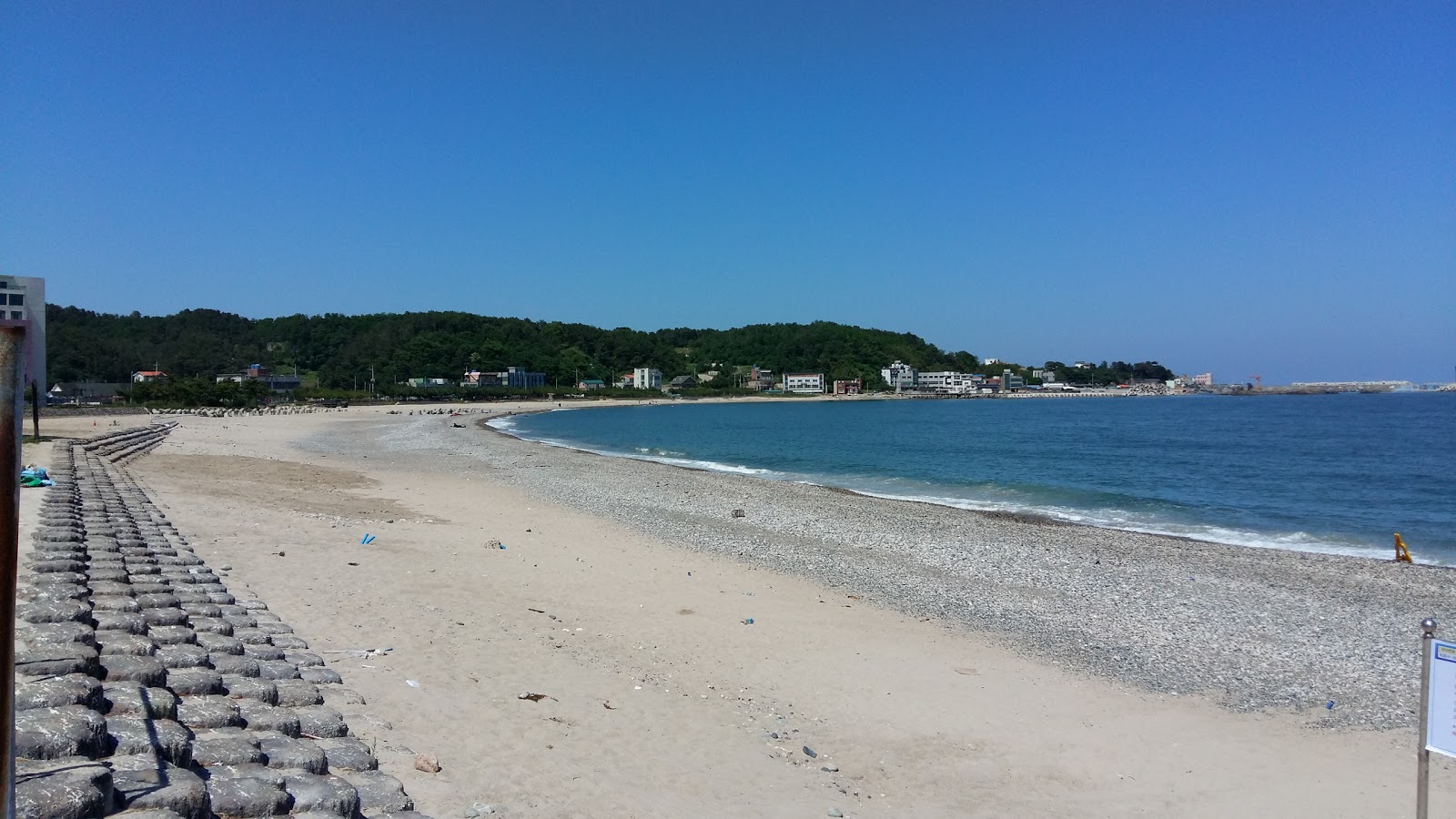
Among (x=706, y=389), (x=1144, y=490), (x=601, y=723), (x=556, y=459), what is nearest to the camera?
(x=601, y=723)

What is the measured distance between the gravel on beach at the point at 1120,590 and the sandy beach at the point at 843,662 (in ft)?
0.21

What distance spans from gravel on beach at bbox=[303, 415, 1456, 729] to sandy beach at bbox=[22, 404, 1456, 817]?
63 millimetres

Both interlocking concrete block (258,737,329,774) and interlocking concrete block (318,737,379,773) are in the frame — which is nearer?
interlocking concrete block (258,737,329,774)

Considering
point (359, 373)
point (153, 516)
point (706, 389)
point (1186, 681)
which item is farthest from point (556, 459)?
point (706, 389)

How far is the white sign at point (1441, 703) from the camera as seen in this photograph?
3.59 meters

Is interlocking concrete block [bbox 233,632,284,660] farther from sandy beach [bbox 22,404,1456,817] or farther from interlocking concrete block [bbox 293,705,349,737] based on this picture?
interlocking concrete block [bbox 293,705,349,737]

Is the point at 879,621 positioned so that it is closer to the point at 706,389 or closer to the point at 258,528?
the point at 258,528

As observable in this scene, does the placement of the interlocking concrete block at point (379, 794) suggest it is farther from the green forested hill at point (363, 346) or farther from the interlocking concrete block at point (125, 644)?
the green forested hill at point (363, 346)

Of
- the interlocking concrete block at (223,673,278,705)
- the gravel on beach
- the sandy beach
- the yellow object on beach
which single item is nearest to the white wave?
the yellow object on beach

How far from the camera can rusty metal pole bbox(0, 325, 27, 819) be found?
1903 mm

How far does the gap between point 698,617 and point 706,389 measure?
16882cm

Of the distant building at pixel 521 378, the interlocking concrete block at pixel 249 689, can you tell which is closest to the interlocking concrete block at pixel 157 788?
the interlocking concrete block at pixel 249 689

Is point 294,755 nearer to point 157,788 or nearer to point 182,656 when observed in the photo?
point 157,788

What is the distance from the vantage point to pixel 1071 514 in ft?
70.6
